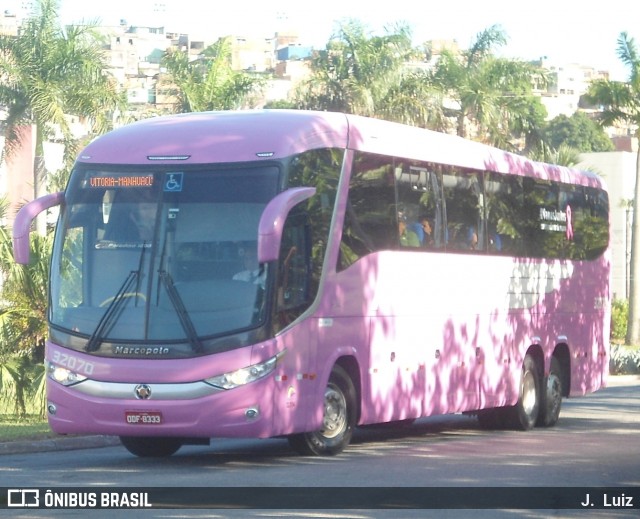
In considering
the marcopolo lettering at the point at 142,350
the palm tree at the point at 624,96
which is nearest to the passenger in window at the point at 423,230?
the marcopolo lettering at the point at 142,350

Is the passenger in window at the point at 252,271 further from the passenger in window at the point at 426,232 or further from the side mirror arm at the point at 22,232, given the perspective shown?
the passenger in window at the point at 426,232

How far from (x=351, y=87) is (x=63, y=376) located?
37681mm

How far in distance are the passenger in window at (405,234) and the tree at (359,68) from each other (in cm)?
3346

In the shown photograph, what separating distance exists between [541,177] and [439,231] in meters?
4.45

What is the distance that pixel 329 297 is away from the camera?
602 inches

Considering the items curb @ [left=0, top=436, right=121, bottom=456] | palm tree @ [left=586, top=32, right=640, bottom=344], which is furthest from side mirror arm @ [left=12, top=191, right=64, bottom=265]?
palm tree @ [left=586, top=32, right=640, bottom=344]

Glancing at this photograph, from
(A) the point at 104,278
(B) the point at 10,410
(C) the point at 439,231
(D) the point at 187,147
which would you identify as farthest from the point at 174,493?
(B) the point at 10,410

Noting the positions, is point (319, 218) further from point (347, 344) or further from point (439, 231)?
point (439, 231)

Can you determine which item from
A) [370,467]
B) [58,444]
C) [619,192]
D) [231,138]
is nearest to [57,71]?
[58,444]

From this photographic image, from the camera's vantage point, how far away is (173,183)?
14.7 m

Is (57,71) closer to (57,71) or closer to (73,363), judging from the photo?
(57,71)

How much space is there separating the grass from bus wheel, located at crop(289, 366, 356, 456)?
4.24 meters

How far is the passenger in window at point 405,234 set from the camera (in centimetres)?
1697

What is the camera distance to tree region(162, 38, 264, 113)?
4991 cm
